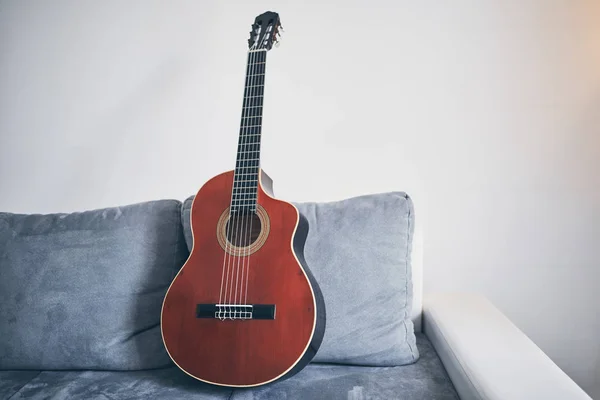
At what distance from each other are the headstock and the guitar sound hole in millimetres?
563

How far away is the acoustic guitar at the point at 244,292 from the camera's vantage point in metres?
1.17

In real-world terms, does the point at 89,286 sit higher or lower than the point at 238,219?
lower

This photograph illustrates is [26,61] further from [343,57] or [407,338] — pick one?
[407,338]

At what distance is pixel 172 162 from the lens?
1.94 meters

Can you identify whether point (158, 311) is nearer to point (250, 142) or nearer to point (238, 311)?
point (238, 311)

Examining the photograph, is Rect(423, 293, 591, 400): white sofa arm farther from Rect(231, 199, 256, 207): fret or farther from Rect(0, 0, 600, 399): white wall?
Rect(231, 199, 256, 207): fret

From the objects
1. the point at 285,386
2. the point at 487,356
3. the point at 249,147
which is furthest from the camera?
the point at 249,147

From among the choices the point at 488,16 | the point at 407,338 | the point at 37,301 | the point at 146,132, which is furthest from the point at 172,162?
the point at 488,16

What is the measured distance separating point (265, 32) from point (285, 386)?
104cm

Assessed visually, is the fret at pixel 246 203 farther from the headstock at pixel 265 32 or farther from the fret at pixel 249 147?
the headstock at pixel 265 32

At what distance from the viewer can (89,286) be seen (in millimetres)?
1409

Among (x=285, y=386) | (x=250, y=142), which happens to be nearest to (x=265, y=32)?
(x=250, y=142)

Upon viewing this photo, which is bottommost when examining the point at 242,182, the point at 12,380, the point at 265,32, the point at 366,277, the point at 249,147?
the point at 12,380

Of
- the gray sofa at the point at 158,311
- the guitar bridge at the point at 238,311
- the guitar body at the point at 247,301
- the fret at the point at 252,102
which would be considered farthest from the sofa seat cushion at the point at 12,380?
the fret at the point at 252,102
